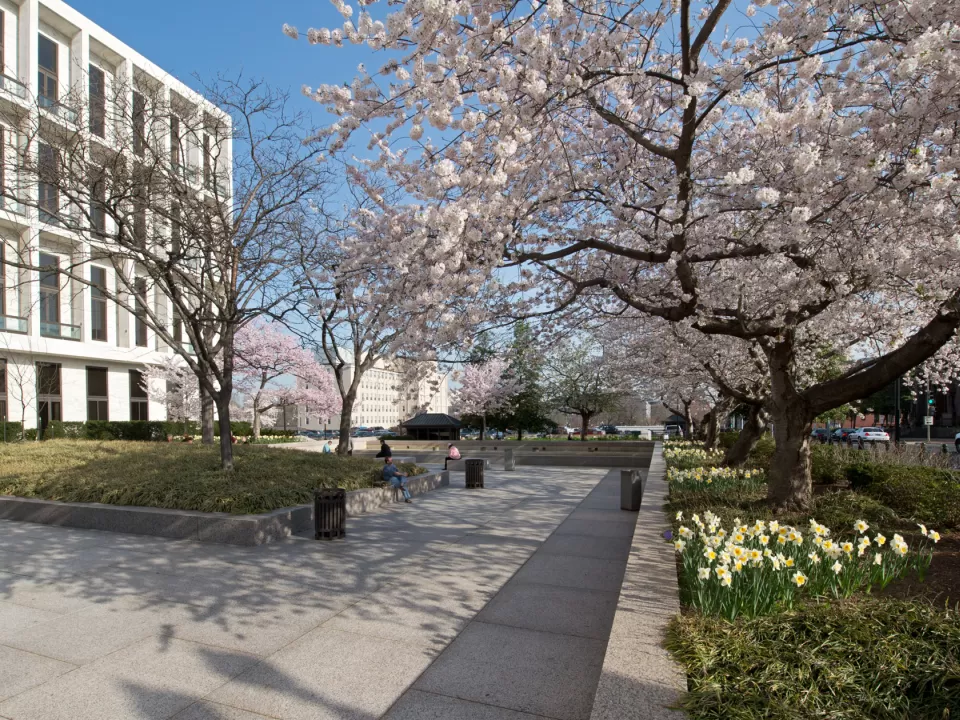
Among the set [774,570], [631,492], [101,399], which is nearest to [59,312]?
[101,399]

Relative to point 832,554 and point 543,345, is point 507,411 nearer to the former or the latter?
point 543,345

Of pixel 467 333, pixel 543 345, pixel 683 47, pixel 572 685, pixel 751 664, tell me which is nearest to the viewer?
pixel 751 664

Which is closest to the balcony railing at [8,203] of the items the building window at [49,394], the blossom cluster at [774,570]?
the building window at [49,394]

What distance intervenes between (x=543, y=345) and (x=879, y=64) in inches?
256

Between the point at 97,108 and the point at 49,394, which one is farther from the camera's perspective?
the point at 49,394

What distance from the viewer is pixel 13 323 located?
28.9 metres

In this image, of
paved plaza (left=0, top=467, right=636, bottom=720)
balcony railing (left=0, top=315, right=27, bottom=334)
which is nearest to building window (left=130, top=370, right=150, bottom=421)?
balcony railing (left=0, top=315, right=27, bottom=334)

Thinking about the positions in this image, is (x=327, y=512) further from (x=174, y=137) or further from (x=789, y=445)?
(x=174, y=137)

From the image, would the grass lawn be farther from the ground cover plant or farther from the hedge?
the hedge

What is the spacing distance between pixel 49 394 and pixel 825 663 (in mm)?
36711

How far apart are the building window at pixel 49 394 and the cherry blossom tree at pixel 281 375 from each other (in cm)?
890

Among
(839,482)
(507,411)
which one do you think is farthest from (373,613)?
(507,411)

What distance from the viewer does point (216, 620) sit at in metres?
5.29

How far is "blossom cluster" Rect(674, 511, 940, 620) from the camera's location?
420 cm
